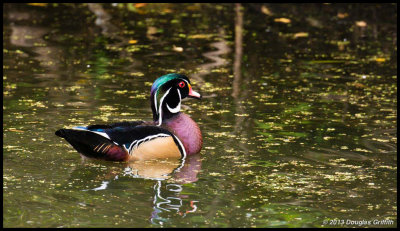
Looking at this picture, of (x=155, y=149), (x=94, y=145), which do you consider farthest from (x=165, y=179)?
(x=94, y=145)

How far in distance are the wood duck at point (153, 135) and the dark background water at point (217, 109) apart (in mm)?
137

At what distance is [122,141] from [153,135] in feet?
1.02

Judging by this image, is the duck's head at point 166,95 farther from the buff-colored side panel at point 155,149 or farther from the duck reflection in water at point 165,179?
the duck reflection in water at point 165,179

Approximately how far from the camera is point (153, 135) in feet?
27.3

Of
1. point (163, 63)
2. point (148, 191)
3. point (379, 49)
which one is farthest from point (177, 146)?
point (379, 49)

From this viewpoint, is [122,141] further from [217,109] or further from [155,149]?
[217,109]

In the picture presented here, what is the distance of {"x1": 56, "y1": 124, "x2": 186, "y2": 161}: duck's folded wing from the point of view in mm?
8133

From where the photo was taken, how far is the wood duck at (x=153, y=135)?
8164 mm

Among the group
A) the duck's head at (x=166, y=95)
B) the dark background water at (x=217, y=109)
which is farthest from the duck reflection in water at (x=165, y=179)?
the duck's head at (x=166, y=95)

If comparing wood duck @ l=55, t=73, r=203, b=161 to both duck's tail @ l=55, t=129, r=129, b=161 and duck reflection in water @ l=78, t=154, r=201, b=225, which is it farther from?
duck reflection in water @ l=78, t=154, r=201, b=225

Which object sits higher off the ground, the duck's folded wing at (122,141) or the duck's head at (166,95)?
the duck's head at (166,95)

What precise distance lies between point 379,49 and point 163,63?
3.53 meters

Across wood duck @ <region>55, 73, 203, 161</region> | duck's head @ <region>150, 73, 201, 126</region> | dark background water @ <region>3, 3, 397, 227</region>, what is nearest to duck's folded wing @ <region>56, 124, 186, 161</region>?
wood duck @ <region>55, 73, 203, 161</region>

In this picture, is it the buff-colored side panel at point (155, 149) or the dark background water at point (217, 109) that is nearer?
the dark background water at point (217, 109)
